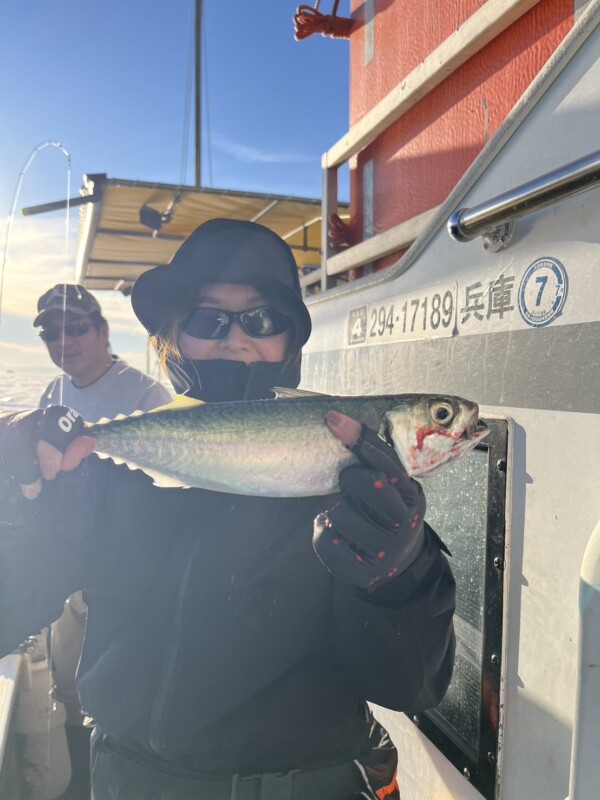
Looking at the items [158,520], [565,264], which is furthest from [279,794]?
[565,264]

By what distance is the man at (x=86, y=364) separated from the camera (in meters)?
4.05

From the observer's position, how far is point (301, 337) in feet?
6.69

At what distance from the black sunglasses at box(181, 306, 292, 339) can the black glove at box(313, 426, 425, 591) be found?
1.88ft

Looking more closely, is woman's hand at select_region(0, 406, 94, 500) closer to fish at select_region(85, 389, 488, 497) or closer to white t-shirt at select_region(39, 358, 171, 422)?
fish at select_region(85, 389, 488, 497)

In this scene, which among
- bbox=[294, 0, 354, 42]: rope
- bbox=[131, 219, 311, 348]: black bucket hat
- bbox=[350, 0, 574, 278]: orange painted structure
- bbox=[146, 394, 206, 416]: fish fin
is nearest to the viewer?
bbox=[146, 394, 206, 416]: fish fin

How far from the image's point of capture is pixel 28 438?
1.73m

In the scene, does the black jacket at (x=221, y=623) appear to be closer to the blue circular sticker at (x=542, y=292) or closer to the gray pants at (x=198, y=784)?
the gray pants at (x=198, y=784)

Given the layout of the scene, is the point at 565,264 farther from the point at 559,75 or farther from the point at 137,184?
the point at 137,184

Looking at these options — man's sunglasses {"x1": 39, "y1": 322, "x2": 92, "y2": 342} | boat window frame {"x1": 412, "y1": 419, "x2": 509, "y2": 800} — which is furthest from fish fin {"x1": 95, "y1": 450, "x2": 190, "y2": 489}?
man's sunglasses {"x1": 39, "y1": 322, "x2": 92, "y2": 342}

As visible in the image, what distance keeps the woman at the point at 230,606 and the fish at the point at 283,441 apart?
9 cm

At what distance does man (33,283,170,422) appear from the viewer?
13.3 feet

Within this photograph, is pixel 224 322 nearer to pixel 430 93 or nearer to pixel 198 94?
pixel 430 93

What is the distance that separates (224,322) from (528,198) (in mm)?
1023

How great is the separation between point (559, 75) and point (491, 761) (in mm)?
2184
